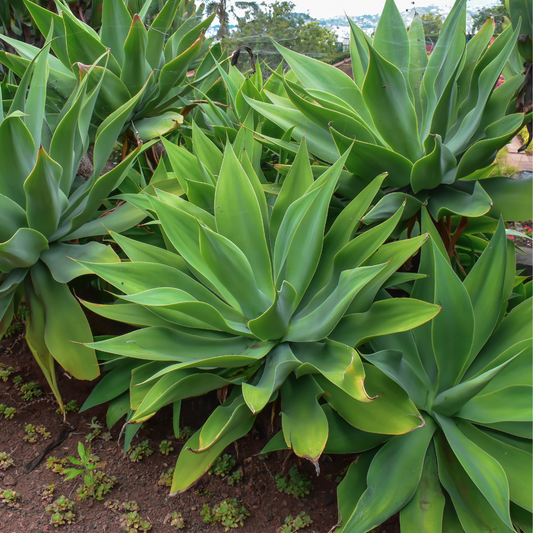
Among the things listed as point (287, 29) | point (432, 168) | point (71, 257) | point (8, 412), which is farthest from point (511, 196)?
point (8, 412)

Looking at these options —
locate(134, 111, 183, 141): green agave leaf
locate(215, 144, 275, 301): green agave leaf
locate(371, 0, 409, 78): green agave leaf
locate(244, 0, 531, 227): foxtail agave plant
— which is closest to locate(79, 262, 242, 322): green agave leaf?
locate(215, 144, 275, 301): green agave leaf

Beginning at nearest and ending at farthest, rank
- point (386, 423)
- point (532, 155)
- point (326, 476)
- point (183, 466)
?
point (386, 423)
point (183, 466)
point (326, 476)
point (532, 155)

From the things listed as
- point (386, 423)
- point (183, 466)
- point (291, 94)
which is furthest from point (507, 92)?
point (183, 466)

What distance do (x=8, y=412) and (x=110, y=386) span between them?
52 centimetres

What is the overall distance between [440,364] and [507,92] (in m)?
0.94

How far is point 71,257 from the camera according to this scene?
4.18 feet

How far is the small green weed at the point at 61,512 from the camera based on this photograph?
1.20 m

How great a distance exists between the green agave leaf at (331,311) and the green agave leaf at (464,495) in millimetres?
440

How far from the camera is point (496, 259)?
1117mm

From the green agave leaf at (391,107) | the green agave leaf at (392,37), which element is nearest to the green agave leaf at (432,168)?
the green agave leaf at (391,107)

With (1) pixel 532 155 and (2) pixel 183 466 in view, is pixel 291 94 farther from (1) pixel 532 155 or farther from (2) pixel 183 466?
(1) pixel 532 155

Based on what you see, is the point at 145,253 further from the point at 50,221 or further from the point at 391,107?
the point at 391,107

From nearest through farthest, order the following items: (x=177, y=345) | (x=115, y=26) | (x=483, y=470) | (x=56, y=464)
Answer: (x=483, y=470) < (x=177, y=345) < (x=56, y=464) < (x=115, y=26)

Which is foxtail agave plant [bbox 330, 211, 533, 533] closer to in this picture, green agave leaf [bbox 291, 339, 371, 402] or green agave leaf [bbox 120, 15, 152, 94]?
green agave leaf [bbox 291, 339, 371, 402]
